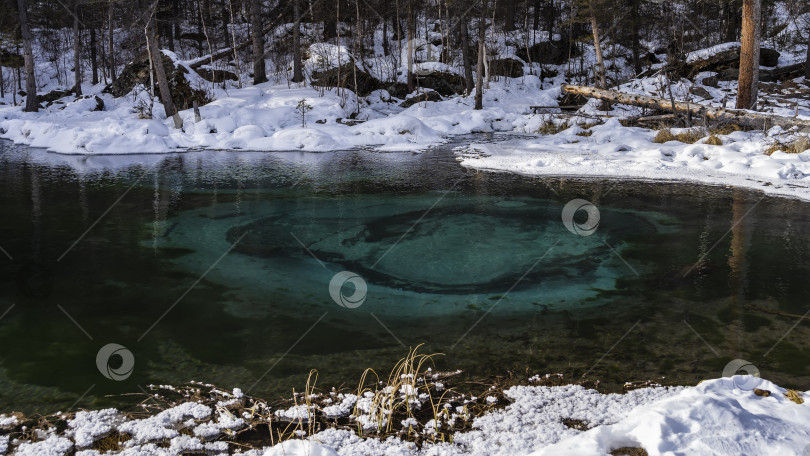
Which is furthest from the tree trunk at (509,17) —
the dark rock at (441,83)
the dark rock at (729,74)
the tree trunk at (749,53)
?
the tree trunk at (749,53)

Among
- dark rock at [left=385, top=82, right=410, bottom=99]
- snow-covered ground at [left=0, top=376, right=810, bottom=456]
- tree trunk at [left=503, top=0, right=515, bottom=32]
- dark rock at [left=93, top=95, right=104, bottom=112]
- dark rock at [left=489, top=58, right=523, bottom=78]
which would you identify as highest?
tree trunk at [left=503, top=0, right=515, bottom=32]

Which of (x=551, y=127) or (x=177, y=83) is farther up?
(x=177, y=83)

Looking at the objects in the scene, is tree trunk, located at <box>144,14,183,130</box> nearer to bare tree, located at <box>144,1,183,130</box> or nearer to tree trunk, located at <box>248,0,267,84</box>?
bare tree, located at <box>144,1,183,130</box>

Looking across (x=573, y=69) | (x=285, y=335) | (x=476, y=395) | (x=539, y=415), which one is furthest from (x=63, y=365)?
(x=573, y=69)

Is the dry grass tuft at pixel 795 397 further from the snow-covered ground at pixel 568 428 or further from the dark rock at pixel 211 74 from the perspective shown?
the dark rock at pixel 211 74

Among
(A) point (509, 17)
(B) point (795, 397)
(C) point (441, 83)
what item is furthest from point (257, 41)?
(B) point (795, 397)

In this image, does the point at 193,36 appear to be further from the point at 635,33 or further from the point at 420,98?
the point at 635,33

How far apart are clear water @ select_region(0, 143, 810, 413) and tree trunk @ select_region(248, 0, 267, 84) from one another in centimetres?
1775

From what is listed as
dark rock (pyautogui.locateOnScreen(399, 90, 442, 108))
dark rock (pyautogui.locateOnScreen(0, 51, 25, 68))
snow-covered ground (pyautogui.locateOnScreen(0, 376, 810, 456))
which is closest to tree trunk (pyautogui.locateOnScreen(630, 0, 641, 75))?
dark rock (pyautogui.locateOnScreen(399, 90, 442, 108))

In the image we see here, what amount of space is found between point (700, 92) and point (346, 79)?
15374 mm

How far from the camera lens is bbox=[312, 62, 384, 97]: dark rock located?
83.8ft

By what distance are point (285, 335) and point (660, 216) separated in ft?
20.1

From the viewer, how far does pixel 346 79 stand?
1018 inches

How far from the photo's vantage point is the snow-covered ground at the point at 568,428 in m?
2.44
